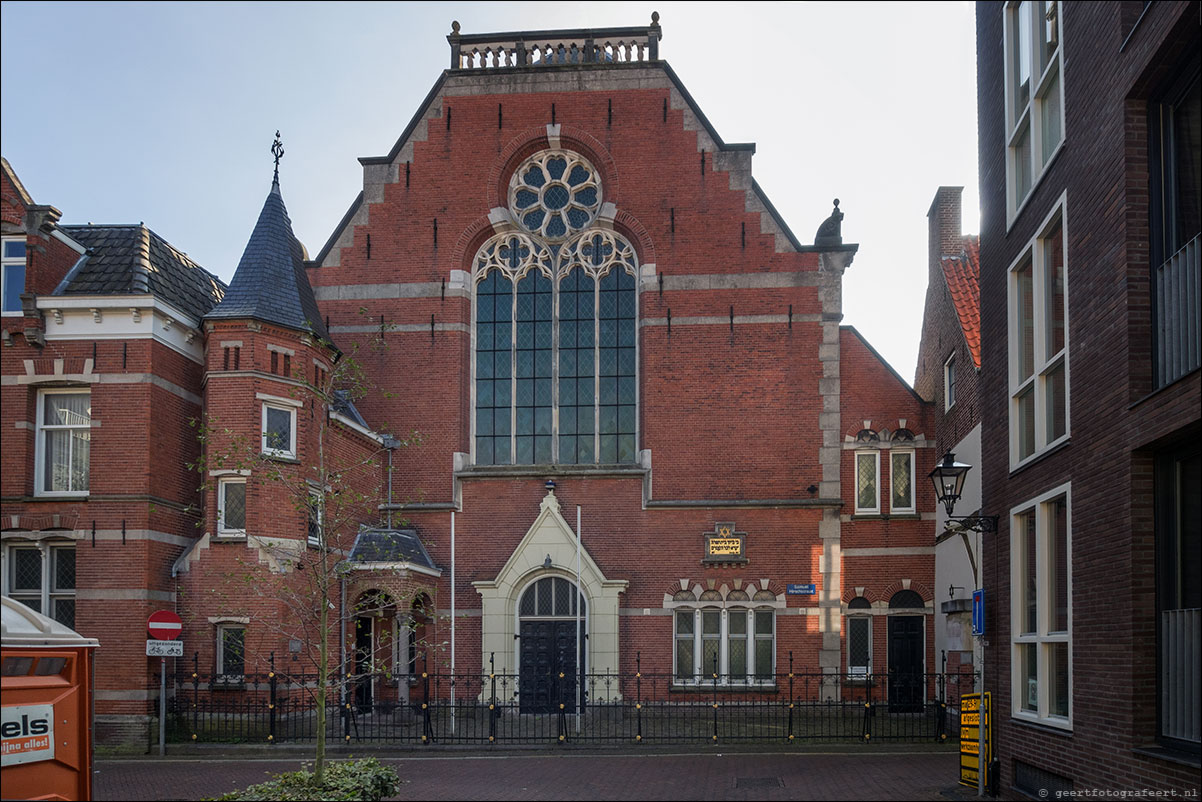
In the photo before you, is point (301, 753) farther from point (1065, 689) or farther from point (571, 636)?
point (1065, 689)

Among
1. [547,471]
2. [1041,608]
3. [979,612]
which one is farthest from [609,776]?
[547,471]

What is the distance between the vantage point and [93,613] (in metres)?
21.6

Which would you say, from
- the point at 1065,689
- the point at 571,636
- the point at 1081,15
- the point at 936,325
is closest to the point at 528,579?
the point at 571,636

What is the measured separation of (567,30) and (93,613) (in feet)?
55.1

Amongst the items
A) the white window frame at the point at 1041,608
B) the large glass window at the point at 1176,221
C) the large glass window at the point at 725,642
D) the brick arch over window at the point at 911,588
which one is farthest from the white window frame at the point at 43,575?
the large glass window at the point at 1176,221

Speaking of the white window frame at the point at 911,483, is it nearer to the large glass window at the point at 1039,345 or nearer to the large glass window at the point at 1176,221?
the large glass window at the point at 1039,345

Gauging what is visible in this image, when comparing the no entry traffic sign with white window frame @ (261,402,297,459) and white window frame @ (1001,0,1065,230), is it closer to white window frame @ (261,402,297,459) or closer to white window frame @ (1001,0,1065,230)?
white window frame @ (261,402,297,459)

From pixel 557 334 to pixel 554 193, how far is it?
3.45 metres

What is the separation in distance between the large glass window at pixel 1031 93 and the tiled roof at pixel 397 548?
1462 centimetres

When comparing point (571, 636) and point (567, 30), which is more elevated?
point (567, 30)

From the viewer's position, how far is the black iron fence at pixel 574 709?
21750 mm

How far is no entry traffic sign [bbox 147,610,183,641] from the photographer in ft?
66.3

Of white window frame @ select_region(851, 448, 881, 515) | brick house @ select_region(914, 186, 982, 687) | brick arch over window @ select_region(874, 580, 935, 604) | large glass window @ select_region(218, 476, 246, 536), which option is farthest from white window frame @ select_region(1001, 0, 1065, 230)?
large glass window @ select_region(218, 476, 246, 536)

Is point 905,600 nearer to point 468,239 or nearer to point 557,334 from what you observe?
point 557,334
